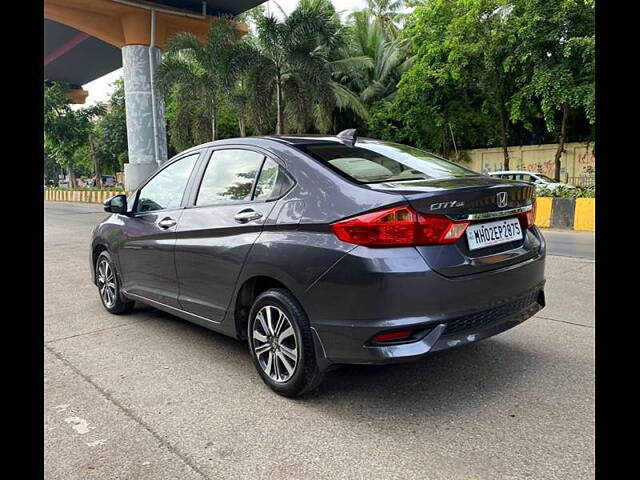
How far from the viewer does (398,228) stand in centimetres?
271

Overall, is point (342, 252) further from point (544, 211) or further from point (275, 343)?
point (544, 211)

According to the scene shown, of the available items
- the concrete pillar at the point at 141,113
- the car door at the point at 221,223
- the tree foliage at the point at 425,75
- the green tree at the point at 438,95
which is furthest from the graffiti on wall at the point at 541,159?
the car door at the point at 221,223

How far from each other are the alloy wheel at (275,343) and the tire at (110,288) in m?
2.19

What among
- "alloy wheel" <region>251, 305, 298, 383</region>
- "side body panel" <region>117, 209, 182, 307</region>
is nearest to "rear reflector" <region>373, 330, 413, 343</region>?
"alloy wheel" <region>251, 305, 298, 383</region>

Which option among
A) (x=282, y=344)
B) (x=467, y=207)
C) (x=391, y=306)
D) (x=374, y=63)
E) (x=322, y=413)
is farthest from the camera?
(x=374, y=63)

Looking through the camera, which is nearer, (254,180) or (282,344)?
(282,344)

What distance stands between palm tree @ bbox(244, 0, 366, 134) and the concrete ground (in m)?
15.5

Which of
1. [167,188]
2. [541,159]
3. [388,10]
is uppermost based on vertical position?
[388,10]

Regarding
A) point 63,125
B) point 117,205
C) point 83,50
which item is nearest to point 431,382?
point 117,205

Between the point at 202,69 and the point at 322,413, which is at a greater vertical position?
the point at 202,69

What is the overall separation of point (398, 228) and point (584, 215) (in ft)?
31.6

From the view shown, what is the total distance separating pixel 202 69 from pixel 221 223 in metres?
17.7

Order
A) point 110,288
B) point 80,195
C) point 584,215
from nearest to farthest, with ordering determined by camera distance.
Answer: point 110,288 < point 584,215 < point 80,195

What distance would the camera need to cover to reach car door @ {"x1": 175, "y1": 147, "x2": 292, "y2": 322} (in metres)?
3.34
